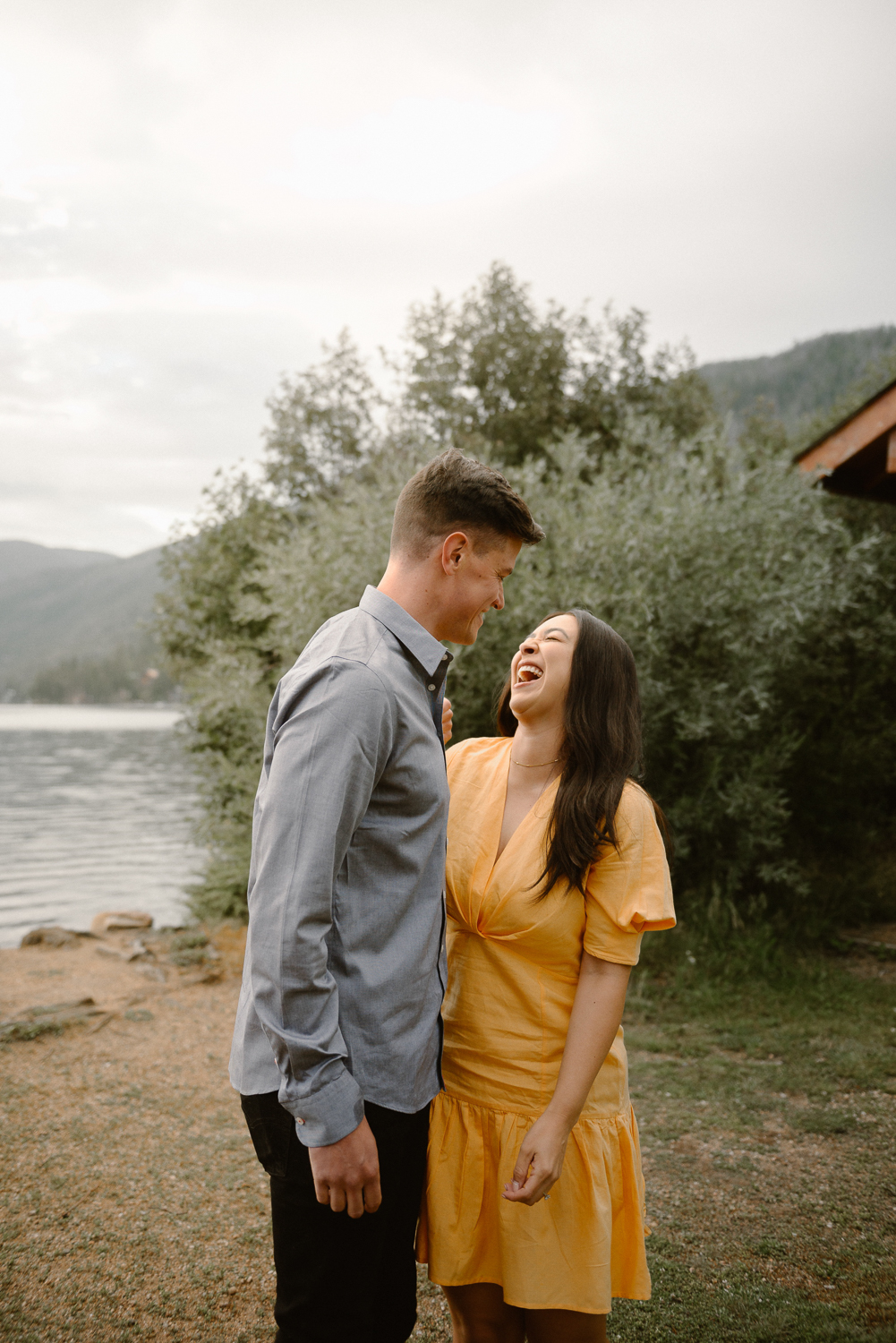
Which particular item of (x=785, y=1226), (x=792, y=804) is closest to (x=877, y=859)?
(x=792, y=804)

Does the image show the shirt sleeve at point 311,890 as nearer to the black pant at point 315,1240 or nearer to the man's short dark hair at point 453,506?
the black pant at point 315,1240

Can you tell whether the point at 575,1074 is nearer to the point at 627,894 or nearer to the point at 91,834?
the point at 627,894

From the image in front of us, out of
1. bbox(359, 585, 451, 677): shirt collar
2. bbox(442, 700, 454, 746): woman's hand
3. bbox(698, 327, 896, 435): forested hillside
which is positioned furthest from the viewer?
bbox(698, 327, 896, 435): forested hillside

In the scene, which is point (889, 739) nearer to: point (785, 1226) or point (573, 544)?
point (573, 544)

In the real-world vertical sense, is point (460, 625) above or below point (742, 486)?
below

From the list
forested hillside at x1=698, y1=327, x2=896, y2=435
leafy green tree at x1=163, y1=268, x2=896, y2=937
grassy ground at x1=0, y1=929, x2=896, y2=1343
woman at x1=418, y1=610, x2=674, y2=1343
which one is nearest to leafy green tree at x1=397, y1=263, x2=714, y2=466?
leafy green tree at x1=163, y1=268, x2=896, y2=937

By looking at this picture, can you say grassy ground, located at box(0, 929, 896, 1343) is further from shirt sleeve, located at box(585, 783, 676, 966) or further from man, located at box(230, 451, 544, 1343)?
shirt sleeve, located at box(585, 783, 676, 966)

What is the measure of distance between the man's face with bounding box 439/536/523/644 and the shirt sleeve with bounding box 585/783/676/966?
589 millimetres

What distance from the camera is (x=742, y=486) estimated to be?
23.0ft

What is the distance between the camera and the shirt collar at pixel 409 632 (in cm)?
174

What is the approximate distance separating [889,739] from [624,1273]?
8.50m

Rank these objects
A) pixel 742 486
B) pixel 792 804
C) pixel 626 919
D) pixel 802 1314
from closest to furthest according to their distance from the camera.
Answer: pixel 626 919 → pixel 802 1314 → pixel 742 486 → pixel 792 804

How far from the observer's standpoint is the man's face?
6.13 feet

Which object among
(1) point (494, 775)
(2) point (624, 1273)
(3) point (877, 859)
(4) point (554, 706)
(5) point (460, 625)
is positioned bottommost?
(3) point (877, 859)
